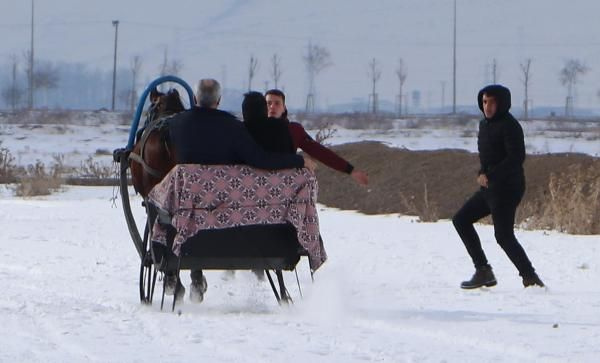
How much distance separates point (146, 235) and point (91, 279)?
253 cm

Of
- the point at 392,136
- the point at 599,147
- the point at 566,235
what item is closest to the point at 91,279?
the point at 566,235

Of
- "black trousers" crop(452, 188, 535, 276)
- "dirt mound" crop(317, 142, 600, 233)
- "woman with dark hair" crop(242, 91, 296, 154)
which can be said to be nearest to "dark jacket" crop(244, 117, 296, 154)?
"woman with dark hair" crop(242, 91, 296, 154)

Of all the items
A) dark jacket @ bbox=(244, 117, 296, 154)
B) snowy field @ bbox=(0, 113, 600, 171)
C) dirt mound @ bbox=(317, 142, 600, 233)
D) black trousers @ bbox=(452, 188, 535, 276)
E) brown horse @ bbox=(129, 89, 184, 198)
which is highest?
dark jacket @ bbox=(244, 117, 296, 154)

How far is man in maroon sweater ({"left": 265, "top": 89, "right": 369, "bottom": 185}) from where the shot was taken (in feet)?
37.9

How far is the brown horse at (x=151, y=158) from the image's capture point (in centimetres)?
1158

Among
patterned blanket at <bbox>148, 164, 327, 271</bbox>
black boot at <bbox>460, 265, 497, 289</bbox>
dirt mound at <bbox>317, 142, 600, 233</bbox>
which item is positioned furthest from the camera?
dirt mound at <bbox>317, 142, 600, 233</bbox>

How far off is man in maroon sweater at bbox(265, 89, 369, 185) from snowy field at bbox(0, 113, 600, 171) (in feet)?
117

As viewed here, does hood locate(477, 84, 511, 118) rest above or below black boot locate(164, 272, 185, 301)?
above

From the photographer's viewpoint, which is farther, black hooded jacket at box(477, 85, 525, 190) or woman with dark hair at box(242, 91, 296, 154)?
black hooded jacket at box(477, 85, 525, 190)

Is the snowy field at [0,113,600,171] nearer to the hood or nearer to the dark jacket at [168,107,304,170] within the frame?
the hood

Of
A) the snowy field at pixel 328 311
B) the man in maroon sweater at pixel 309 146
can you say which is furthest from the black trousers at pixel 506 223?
the man in maroon sweater at pixel 309 146

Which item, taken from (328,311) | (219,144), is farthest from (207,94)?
(328,311)

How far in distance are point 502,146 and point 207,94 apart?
282 cm

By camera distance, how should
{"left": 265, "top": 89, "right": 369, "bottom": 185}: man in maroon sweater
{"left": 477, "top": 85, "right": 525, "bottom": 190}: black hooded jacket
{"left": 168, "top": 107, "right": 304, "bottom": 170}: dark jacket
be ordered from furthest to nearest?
{"left": 477, "top": 85, "right": 525, "bottom": 190}: black hooded jacket < {"left": 265, "top": 89, "right": 369, "bottom": 185}: man in maroon sweater < {"left": 168, "top": 107, "right": 304, "bottom": 170}: dark jacket
